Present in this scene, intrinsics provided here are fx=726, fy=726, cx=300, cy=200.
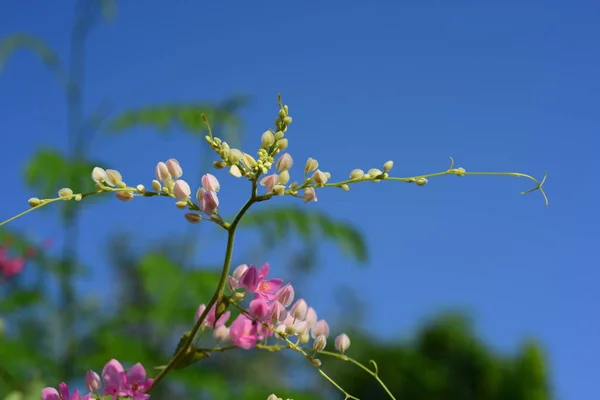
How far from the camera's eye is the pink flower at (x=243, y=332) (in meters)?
0.87

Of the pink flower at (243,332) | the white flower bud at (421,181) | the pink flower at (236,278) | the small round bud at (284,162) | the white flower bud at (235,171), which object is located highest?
the white flower bud at (421,181)

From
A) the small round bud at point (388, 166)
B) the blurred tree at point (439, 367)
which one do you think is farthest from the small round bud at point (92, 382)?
the blurred tree at point (439, 367)

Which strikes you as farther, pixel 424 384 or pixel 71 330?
pixel 424 384

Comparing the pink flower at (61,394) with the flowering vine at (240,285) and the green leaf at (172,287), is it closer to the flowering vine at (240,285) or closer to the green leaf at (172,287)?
the flowering vine at (240,285)

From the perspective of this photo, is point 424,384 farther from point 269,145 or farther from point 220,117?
point 269,145

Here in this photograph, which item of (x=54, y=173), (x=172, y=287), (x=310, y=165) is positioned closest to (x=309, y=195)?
(x=310, y=165)

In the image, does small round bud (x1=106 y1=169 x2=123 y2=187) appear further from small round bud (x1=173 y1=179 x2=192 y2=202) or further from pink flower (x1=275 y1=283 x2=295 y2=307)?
pink flower (x1=275 y1=283 x2=295 y2=307)

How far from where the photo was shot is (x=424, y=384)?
52.5 ft

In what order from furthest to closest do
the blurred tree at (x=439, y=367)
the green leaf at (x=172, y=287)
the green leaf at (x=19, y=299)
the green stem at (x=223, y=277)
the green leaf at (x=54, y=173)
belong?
the blurred tree at (x=439, y=367) → the green leaf at (x=19, y=299) → the green leaf at (x=54, y=173) → the green leaf at (x=172, y=287) → the green stem at (x=223, y=277)

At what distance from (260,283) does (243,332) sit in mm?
76

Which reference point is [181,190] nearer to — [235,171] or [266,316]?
[235,171]

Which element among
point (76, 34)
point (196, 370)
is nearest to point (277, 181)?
point (196, 370)

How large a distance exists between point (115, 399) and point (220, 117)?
2225 mm

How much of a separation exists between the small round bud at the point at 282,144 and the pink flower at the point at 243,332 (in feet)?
0.73
